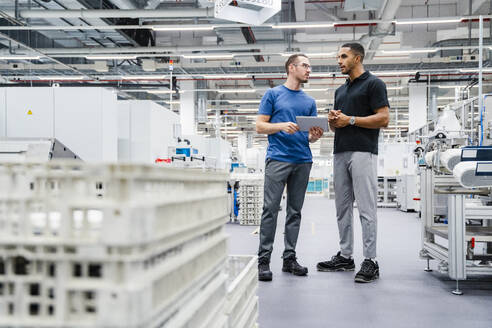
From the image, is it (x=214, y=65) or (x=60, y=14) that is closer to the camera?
(x=60, y=14)

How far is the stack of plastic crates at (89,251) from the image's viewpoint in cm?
56

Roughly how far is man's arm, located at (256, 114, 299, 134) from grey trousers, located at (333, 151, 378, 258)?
0.47 m

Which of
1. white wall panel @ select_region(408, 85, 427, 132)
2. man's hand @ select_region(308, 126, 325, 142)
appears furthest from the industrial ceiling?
man's hand @ select_region(308, 126, 325, 142)

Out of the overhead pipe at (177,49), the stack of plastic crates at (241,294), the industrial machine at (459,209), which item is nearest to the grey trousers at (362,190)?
the industrial machine at (459,209)

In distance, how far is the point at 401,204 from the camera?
9.53m

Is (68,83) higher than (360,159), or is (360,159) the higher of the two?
(68,83)

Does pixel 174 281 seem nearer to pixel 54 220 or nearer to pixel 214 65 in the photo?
pixel 54 220

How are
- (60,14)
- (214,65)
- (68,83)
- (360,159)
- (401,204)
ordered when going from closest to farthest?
(360,159)
(60,14)
(401,204)
(214,65)
(68,83)

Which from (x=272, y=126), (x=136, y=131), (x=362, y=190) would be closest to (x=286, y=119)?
(x=272, y=126)

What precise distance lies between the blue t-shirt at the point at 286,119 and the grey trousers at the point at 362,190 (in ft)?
0.85

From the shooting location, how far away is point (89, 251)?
57cm

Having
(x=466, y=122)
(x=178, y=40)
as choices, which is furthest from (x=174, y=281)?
(x=178, y=40)

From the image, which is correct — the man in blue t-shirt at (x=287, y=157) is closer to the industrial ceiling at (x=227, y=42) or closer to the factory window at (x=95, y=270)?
the factory window at (x=95, y=270)

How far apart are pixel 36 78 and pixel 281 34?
7.48 meters
